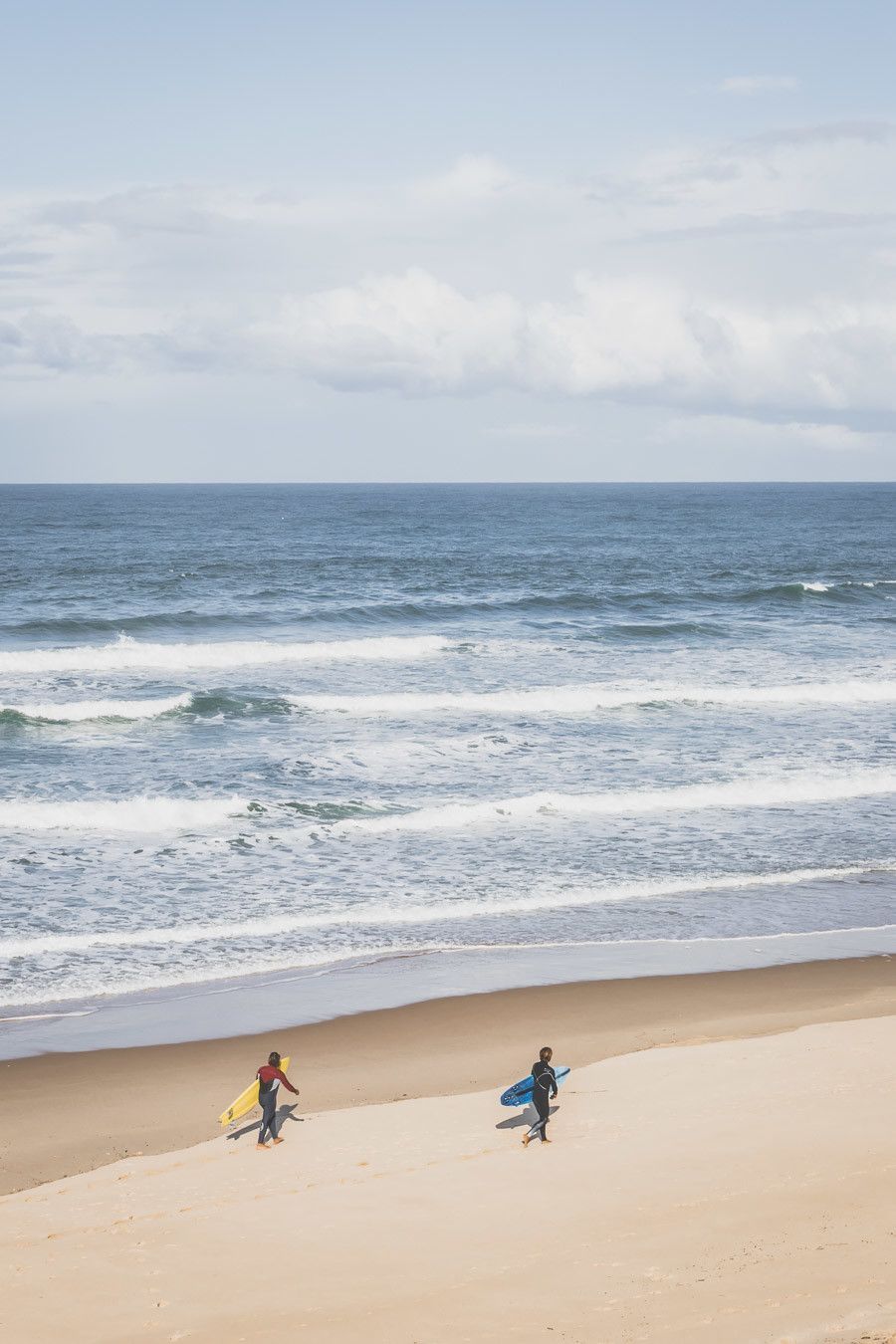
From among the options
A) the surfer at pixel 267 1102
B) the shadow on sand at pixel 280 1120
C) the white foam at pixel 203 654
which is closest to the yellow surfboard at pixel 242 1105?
the shadow on sand at pixel 280 1120

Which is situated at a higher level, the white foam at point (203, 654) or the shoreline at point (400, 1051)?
the white foam at point (203, 654)

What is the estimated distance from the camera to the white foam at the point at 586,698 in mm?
31172

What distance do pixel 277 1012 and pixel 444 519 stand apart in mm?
94537

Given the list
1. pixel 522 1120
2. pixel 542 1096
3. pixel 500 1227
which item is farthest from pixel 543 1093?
pixel 500 1227

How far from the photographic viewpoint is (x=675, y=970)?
621 inches

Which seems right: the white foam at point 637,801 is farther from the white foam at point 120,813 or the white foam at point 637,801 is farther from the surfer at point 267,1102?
the surfer at point 267,1102

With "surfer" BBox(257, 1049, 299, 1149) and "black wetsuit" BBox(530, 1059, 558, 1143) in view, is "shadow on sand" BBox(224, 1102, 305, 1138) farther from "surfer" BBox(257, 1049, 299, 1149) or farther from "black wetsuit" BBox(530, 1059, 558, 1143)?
"black wetsuit" BBox(530, 1059, 558, 1143)

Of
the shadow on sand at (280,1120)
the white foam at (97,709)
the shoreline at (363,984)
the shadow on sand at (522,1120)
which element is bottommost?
the shadow on sand at (280,1120)

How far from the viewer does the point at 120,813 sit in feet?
72.3

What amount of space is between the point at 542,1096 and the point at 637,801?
12939mm

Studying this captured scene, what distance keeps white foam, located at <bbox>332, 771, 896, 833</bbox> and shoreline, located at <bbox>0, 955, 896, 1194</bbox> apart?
717 centimetres

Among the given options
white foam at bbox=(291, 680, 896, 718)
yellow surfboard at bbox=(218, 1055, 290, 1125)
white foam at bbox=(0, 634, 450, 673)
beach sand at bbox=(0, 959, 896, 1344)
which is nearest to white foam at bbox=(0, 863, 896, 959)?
beach sand at bbox=(0, 959, 896, 1344)

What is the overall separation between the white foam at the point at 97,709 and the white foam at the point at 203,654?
471cm

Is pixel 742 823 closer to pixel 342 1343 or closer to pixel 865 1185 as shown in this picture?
pixel 865 1185
